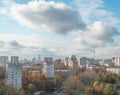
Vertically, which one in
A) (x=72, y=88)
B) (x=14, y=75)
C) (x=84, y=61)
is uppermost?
(x=84, y=61)

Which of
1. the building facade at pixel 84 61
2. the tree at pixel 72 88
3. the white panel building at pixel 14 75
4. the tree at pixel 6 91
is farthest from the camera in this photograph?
the building facade at pixel 84 61

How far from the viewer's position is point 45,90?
20500 mm

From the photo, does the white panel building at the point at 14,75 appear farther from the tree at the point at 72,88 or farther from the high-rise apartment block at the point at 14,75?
the tree at the point at 72,88

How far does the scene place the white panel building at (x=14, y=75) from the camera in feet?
62.8

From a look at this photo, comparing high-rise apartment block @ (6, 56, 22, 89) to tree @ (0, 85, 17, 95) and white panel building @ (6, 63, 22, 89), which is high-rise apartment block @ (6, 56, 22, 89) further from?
tree @ (0, 85, 17, 95)

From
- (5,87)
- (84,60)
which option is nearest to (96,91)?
(5,87)

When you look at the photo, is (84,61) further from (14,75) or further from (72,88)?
(72,88)

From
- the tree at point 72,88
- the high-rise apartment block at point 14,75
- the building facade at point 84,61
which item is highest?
the building facade at point 84,61

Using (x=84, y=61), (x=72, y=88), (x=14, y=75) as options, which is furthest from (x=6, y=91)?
(x=84, y=61)

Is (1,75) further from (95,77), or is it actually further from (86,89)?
(86,89)

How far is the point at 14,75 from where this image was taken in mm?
20031

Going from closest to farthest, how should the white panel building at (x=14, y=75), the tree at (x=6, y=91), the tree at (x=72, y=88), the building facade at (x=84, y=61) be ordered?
the tree at (x=6, y=91)
the tree at (x=72, y=88)
the white panel building at (x=14, y=75)
the building facade at (x=84, y=61)

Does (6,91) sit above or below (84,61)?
below

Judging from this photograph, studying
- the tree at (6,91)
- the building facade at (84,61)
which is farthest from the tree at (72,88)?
the building facade at (84,61)
